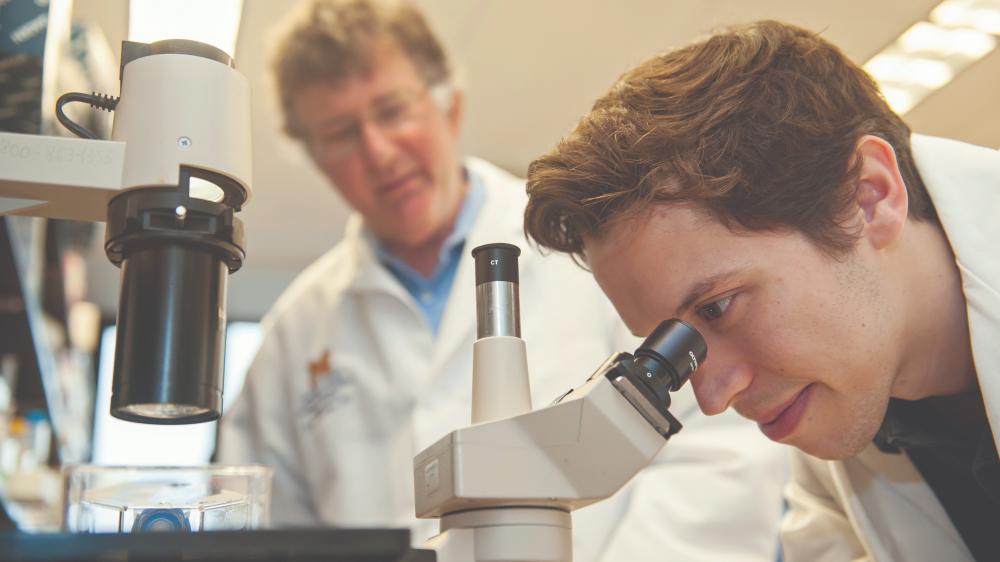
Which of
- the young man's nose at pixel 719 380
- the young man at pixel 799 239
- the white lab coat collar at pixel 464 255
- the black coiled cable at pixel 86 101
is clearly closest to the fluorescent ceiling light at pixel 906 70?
the young man at pixel 799 239

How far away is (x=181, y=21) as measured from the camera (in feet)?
2.11

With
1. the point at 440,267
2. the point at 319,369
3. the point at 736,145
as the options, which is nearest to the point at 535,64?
the point at 440,267

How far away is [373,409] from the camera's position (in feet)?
5.48

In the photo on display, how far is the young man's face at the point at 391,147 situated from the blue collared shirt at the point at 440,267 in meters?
0.03

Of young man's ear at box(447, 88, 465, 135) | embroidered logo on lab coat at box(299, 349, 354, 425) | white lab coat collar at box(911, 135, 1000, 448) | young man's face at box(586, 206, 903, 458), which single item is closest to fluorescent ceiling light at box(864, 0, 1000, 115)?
white lab coat collar at box(911, 135, 1000, 448)

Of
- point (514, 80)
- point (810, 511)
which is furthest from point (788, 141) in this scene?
point (514, 80)

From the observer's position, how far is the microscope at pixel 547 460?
Answer: 2.04 feet

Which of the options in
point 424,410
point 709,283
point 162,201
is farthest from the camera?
point 424,410

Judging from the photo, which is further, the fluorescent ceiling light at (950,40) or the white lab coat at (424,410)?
the white lab coat at (424,410)

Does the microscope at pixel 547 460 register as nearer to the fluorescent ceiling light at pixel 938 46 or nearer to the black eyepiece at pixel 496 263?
the black eyepiece at pixel 496 263

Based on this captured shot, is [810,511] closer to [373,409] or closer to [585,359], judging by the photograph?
[585,359]

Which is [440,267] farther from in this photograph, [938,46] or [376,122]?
[938,46]

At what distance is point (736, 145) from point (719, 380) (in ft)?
0.75

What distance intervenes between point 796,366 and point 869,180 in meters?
0.21
